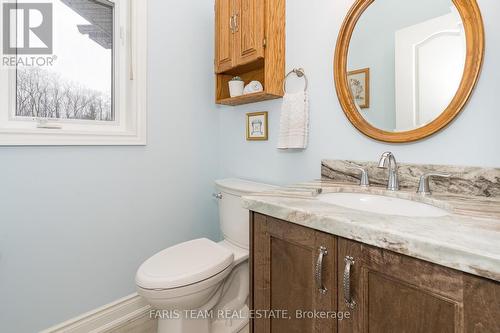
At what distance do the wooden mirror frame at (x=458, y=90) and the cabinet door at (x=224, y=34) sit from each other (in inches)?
26.2

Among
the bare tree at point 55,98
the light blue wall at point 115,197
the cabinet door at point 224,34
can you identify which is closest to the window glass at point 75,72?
the bare tree at point 55,98

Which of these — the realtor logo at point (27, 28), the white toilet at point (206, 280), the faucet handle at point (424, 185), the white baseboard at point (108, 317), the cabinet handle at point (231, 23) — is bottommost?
the white baseboard at point (108, 317)

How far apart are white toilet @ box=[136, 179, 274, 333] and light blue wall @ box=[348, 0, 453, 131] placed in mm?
705

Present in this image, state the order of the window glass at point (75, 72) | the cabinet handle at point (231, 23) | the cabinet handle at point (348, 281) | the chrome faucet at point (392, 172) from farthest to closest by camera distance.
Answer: the cabinet handle at point (231, 23) → the window glass at point (75, 72) → the chrome faucet at point (392, 172) → the cabinet handle at point (348, 281)

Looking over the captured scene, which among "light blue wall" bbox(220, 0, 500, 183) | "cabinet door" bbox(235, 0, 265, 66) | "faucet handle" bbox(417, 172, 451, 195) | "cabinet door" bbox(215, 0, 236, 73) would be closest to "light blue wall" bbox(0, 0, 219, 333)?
"cabinet door" bbox(215, 0, 236, 73)

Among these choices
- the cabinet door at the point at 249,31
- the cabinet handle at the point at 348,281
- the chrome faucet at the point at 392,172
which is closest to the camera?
the cabinet handle at the point at 348,281

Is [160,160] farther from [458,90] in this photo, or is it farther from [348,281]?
[458,90]

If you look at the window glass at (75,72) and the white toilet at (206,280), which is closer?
the white toilet at (206,280)

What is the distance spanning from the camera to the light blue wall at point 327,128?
875mm

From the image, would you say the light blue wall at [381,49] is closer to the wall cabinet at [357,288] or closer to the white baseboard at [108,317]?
the wall cabinet at [357,288]

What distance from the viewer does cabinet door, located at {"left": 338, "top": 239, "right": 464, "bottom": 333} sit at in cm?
52

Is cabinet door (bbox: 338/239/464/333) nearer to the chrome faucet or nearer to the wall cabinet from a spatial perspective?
the wall cabinet

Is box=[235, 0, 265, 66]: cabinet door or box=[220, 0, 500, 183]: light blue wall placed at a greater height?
box=[235, 0, 265, 66]: cabinet door

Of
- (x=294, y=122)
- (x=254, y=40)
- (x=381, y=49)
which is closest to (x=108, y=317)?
(x=294, y=122)
